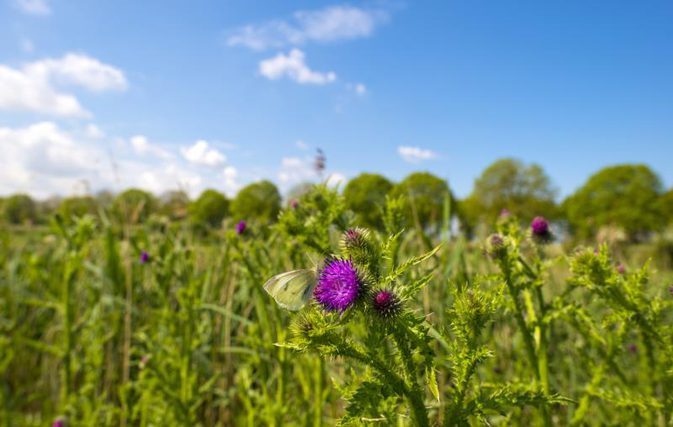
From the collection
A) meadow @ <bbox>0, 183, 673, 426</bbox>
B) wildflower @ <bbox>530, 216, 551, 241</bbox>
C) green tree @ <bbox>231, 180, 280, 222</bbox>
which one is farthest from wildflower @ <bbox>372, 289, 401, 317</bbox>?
wildflower @ <bbox>530, 216, 551, 241</bbox>

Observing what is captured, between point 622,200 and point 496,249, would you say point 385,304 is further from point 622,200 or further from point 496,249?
point 622,200

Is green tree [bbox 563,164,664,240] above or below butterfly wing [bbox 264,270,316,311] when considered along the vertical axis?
above

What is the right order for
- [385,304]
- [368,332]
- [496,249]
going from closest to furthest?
1. [385,304]
2. [368,332]
3. [496,249]

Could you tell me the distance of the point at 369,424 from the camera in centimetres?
119

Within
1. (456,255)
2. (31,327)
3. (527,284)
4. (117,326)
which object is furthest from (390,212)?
(31,327)

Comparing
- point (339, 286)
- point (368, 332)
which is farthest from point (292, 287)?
point (368, 332)

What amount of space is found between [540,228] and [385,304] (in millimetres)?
1548

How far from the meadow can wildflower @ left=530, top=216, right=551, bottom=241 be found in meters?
0.02

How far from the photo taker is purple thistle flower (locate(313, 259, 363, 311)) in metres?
0.97

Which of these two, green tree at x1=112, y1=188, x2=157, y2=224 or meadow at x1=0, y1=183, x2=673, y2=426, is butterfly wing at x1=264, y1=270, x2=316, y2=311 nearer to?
meadow at x1=0, y1=183, x2=673, y2=426

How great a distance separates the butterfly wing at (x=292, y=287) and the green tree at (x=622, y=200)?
1737 inches

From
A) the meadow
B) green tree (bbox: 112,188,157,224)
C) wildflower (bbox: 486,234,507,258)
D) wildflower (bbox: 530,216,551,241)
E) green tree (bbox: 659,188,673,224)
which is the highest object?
green tree (bbox: 659,188,673,224)

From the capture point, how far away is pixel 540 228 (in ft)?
7.35

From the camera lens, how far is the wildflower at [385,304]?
966 millimetres
